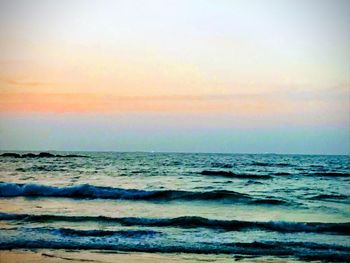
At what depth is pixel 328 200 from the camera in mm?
20234

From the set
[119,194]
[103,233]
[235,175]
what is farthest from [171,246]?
[235,175]

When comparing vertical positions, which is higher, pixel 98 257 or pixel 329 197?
pixel 329 197

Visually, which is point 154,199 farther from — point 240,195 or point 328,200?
point 328,200

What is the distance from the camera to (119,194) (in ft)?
70.1

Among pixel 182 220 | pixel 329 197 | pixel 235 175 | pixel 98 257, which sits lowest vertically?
pixel 98 257

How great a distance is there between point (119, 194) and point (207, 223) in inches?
312

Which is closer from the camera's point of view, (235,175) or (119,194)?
(119,194)

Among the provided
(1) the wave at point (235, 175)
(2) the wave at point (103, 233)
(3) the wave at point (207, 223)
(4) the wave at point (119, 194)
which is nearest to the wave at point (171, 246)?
(2) the wave at point (103, 233)

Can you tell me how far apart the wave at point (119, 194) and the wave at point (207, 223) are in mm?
5220

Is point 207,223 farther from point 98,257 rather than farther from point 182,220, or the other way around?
Result: point 98,257

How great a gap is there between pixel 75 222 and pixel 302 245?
6.54 meters

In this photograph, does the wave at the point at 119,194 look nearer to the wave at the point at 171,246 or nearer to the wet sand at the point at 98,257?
the wave at the point at 171,246

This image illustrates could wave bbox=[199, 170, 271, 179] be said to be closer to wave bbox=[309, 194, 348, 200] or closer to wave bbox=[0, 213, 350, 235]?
wave bbox=[309, 194, 348, 200]

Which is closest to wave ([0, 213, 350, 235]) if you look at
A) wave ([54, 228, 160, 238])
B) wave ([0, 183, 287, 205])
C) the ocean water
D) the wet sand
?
the ocean water
